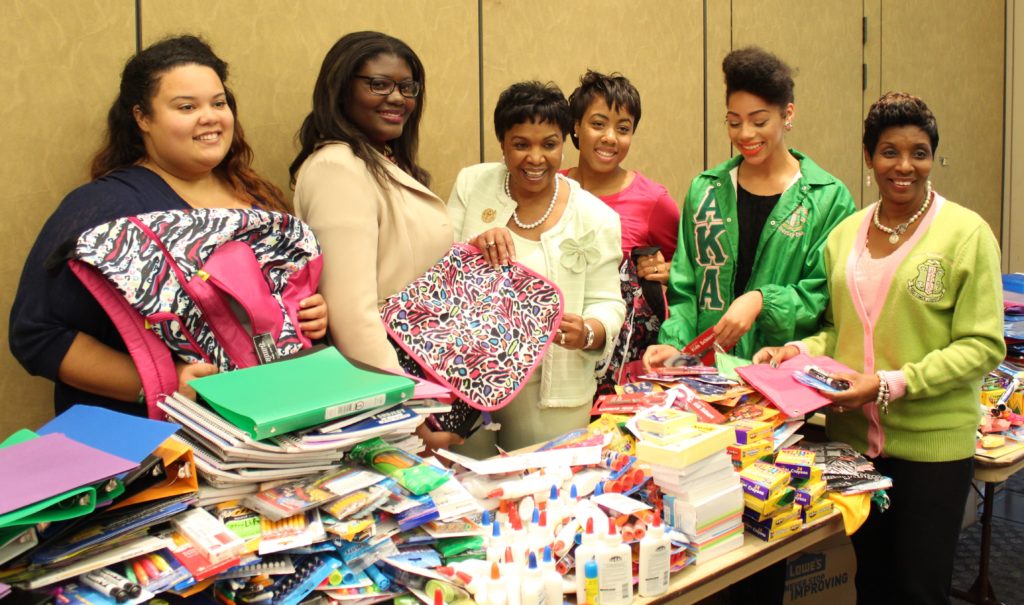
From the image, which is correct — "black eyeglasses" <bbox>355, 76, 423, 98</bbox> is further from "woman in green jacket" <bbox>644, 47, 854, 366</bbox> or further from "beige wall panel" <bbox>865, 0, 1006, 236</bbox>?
"beige wall panel" <bbox>865, 0, 1006, 236</bbox>

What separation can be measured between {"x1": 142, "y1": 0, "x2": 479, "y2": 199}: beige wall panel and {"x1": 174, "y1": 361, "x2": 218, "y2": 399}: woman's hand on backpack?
3.72 feet

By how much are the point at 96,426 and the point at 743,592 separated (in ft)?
6.73

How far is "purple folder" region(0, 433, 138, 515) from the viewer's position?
1141mm

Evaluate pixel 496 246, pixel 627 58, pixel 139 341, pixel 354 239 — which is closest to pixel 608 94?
pixel 496 246

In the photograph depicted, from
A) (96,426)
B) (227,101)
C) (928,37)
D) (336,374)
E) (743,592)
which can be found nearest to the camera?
(96,426)

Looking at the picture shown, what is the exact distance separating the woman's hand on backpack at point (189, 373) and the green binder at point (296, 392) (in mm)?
96

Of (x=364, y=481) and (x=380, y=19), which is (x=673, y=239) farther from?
(x=364, y=481)

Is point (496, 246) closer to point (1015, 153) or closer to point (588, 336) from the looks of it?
point (588, 336)

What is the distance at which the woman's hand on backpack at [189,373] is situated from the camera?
156 cm

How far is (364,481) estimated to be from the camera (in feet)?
4.72

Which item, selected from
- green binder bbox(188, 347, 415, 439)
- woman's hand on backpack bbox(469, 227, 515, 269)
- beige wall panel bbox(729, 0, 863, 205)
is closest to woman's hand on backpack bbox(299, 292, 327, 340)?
green binder bbox(188, 347, 415, 439)

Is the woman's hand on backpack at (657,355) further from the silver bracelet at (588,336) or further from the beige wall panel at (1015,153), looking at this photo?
the beige wall panel at (1015,153)

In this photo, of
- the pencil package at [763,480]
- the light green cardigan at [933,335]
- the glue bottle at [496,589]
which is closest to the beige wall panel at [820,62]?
the light green cardigan at [933,335]

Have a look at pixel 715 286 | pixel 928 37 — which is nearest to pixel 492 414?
pixel 715 286
